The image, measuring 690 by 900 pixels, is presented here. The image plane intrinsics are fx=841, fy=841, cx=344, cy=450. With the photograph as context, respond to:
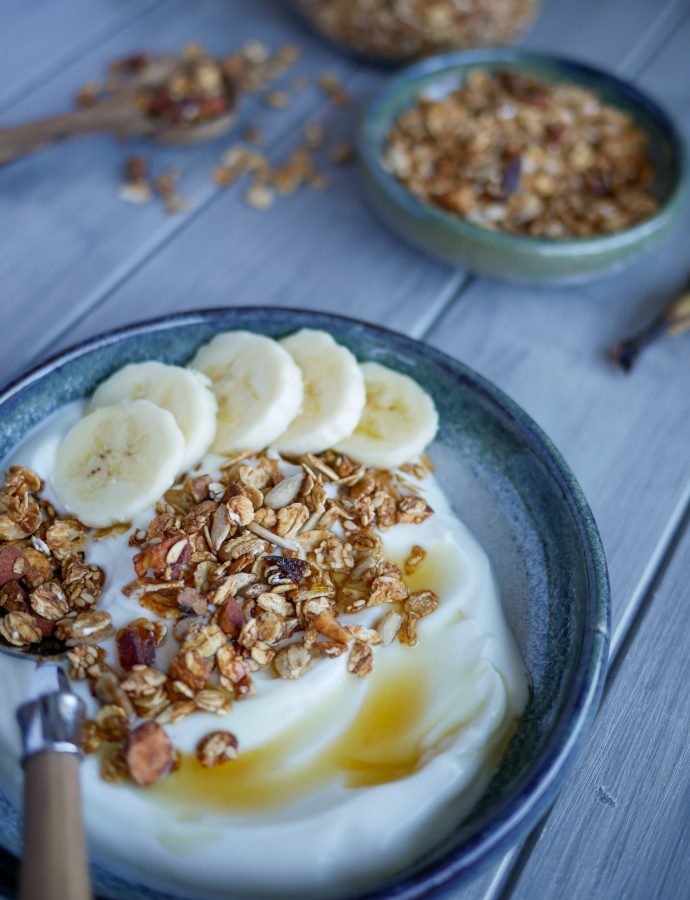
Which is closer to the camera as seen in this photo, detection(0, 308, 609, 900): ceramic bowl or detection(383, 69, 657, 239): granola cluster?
detection(0, 308, 609, 900): ceramic bowl

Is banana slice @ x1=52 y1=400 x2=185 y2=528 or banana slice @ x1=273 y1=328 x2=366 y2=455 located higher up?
banana slice @ x1=273 y1=328 x2=366 y2=455

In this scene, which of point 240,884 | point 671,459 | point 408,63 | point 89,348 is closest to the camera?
point 240,884

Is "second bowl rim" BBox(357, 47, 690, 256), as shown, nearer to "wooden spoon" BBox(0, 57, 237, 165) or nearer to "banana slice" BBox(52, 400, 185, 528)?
"wooden spoon" BBox(0, 57, 237, 165)

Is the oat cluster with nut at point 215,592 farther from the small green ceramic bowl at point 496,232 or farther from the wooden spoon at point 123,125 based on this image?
the wooden spoon at point 123,125

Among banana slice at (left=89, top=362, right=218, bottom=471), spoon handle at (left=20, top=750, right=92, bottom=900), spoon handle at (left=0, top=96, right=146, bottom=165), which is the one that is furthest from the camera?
spoon handle at (left=0, top=96, right=146, bottom=165)

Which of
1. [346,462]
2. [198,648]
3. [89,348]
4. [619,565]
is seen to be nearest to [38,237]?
[89,348]

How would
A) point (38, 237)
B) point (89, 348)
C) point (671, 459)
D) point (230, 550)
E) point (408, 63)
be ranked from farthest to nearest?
point (408, 63)
point (38, 237)
point (671, 459)
point (89, 348)
point (230, 550)

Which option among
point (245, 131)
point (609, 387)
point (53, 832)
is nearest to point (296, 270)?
point (245, 131)

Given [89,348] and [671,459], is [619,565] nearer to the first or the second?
[671,459]

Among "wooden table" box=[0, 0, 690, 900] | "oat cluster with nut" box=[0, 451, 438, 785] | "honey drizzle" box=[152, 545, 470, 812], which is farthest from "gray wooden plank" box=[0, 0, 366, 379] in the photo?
"honey drizzle" box=[152, 545, 470, 812]
